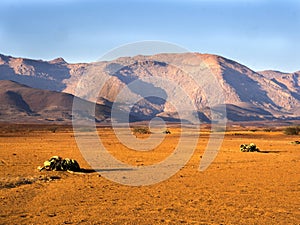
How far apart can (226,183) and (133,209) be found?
22.6 ft

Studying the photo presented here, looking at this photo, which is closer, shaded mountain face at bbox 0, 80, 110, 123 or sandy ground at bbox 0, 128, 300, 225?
sandy ground at bbox 0, 128, 300, 225

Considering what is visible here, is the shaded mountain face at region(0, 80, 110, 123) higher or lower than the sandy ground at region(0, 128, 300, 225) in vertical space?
higher

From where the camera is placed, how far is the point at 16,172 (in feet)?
66.7

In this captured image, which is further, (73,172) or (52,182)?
(73,172)

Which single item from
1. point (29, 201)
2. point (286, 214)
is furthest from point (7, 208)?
point (286, 214)

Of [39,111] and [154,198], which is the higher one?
[39,111]

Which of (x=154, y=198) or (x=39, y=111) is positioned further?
(x=39, y=111)

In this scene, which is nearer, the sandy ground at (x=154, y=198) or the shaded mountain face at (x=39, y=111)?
the sandy ground at (x=154, y=198)

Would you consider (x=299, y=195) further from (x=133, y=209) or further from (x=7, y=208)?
(x=7, y=208)

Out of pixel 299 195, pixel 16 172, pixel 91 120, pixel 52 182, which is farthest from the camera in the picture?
pixel 91 120

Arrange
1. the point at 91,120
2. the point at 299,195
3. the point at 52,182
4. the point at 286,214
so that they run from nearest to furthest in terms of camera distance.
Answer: the point at 286,214 < the point at 299,195 < the point at 52,182 < the point at 91,120

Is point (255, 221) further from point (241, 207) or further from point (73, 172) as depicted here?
point (73, 172)

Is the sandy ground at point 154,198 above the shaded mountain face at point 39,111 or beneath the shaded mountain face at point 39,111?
beneath

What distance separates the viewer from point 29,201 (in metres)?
13.4
